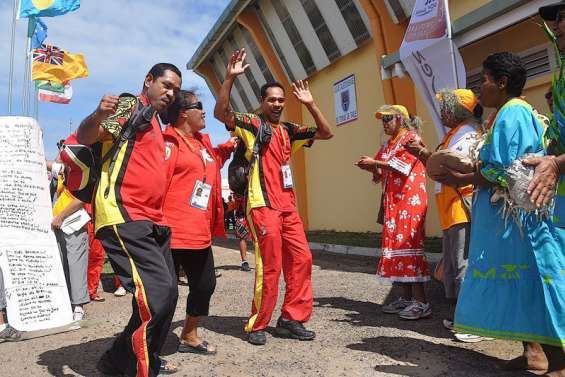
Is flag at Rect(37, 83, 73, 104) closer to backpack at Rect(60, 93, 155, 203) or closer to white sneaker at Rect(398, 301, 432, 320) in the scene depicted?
backpack at Rect(60, 93, 155, 203)

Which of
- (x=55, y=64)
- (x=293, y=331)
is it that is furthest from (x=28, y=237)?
(x=55, y=64)

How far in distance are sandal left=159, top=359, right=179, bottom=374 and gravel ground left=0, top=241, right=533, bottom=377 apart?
5 centimetres

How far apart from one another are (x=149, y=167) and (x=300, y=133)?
1775 millimetres

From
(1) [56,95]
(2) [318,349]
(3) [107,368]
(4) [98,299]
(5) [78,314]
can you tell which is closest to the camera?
(3) [107,368]

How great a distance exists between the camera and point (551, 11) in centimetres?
264

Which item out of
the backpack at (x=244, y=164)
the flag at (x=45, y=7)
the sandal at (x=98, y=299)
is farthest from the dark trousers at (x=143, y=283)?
the flag at (x=45, y=7)

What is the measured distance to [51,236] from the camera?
4.87 meters

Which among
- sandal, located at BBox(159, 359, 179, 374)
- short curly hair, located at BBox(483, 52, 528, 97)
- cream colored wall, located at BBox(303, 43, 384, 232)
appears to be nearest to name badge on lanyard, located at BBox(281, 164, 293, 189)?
sandal, located at BBox(159, 359, 179, 374)

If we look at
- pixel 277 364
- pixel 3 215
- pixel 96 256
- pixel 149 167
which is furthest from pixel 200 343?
pixel 96 256

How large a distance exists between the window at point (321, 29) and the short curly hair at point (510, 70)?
36.6ft

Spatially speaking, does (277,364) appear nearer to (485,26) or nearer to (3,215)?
(3,215)

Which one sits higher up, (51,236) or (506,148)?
(506,148)

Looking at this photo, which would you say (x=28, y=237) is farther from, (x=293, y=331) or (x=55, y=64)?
(x=55, y=64)

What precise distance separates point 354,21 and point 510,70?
10.5 m
